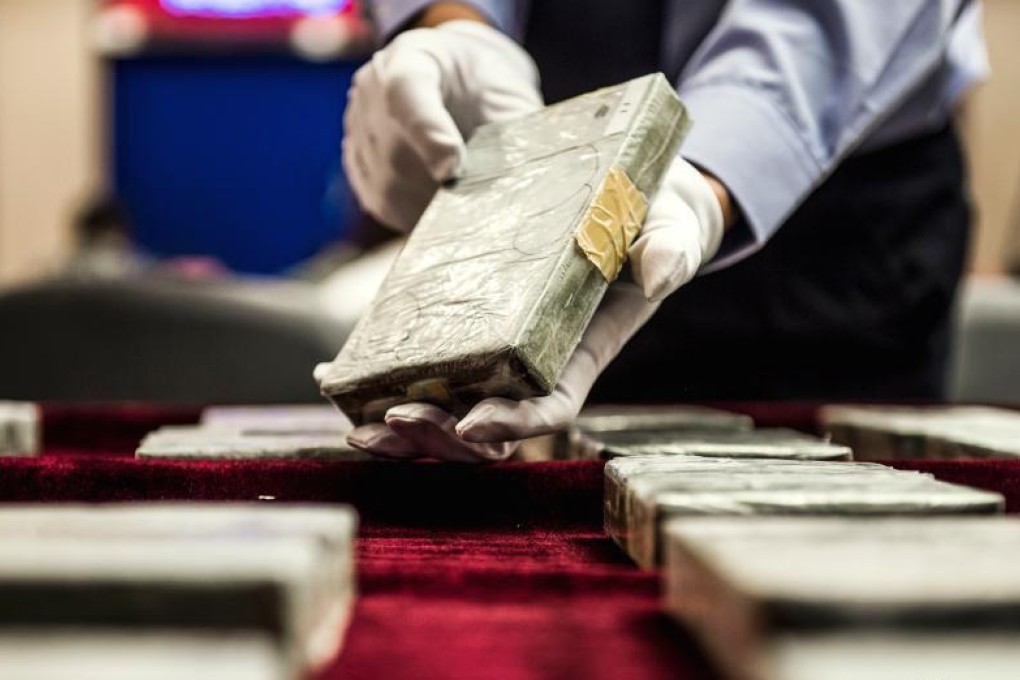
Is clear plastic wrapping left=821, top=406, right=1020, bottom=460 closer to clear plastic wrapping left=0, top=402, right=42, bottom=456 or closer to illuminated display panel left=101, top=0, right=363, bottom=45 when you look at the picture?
clear plastic wrapping left=0, top=402, right=42, bottom=456

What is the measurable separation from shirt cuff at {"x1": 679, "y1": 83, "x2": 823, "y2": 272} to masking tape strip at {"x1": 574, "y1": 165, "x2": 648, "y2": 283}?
0.19 m

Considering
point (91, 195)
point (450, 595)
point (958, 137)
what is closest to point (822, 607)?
point (450, 595)

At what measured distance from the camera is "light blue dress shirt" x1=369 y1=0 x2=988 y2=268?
3.48 feet

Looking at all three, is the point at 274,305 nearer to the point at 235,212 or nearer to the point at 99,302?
the point at 99,302

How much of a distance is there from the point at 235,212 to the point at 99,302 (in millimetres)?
3889

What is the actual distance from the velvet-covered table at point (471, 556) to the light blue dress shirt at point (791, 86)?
1.02 feet

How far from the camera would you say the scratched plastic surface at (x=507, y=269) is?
789mm

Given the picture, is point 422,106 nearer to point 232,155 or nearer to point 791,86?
point 791,86

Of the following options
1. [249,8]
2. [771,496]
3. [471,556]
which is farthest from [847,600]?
[249,8]

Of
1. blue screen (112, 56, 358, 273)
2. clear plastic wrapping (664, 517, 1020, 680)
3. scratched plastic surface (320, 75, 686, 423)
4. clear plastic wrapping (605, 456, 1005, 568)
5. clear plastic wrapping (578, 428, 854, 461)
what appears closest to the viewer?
clear plastic wrapping (664, 517, 1020, 680)

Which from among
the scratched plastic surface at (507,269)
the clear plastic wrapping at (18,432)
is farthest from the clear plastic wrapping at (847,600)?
the clear plastic wrapping at (18,432)

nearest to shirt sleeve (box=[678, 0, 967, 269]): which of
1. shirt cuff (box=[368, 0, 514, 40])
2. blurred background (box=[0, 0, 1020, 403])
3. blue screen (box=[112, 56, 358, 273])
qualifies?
shirt cuff (box=[368, 0, 514, 40])

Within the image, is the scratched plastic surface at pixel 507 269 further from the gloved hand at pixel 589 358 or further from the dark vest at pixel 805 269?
the dark vest at pixel 805 269

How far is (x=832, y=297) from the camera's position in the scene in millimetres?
1395
